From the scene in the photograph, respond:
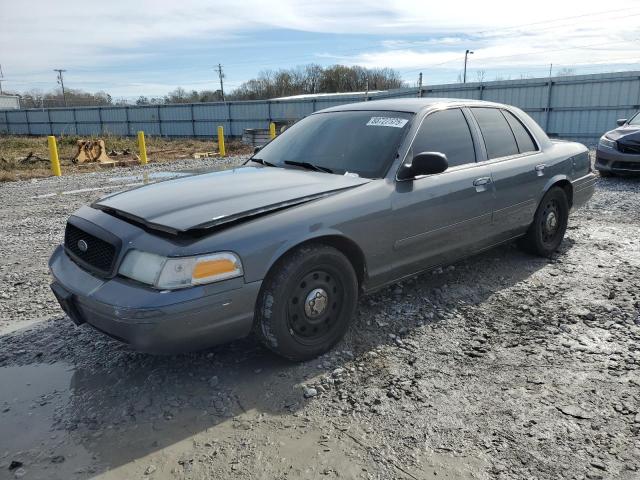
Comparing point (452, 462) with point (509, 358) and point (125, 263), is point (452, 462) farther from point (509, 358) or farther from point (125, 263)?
point (125, 263)

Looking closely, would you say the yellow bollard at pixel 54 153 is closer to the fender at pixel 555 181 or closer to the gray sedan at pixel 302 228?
the gray sedan at pixel 302 228

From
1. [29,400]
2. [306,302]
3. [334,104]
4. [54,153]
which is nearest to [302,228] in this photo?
[306,302]

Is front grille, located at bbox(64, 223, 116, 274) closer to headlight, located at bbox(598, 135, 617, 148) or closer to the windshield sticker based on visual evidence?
the windshield sticker

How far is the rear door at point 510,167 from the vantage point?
4.43m

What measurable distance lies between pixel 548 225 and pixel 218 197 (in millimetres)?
3604

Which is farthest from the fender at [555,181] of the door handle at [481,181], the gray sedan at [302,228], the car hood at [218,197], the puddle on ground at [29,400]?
the puddle on ground at [29,400]

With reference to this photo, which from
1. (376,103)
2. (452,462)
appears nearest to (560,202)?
(376,103)

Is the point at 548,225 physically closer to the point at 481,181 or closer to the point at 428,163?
the point at 481,181

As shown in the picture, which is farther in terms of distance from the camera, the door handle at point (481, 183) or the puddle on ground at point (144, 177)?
the puddle on ground at point (144, 177)

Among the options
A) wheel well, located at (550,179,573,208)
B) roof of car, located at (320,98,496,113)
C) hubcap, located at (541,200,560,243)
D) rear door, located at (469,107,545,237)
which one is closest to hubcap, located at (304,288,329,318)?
roof of car, located at (320,98,496,113)

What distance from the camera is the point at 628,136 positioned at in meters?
9.59

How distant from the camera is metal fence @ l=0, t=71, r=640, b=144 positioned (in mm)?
18891

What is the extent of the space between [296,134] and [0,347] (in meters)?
2.82

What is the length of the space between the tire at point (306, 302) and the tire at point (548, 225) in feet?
8.44
